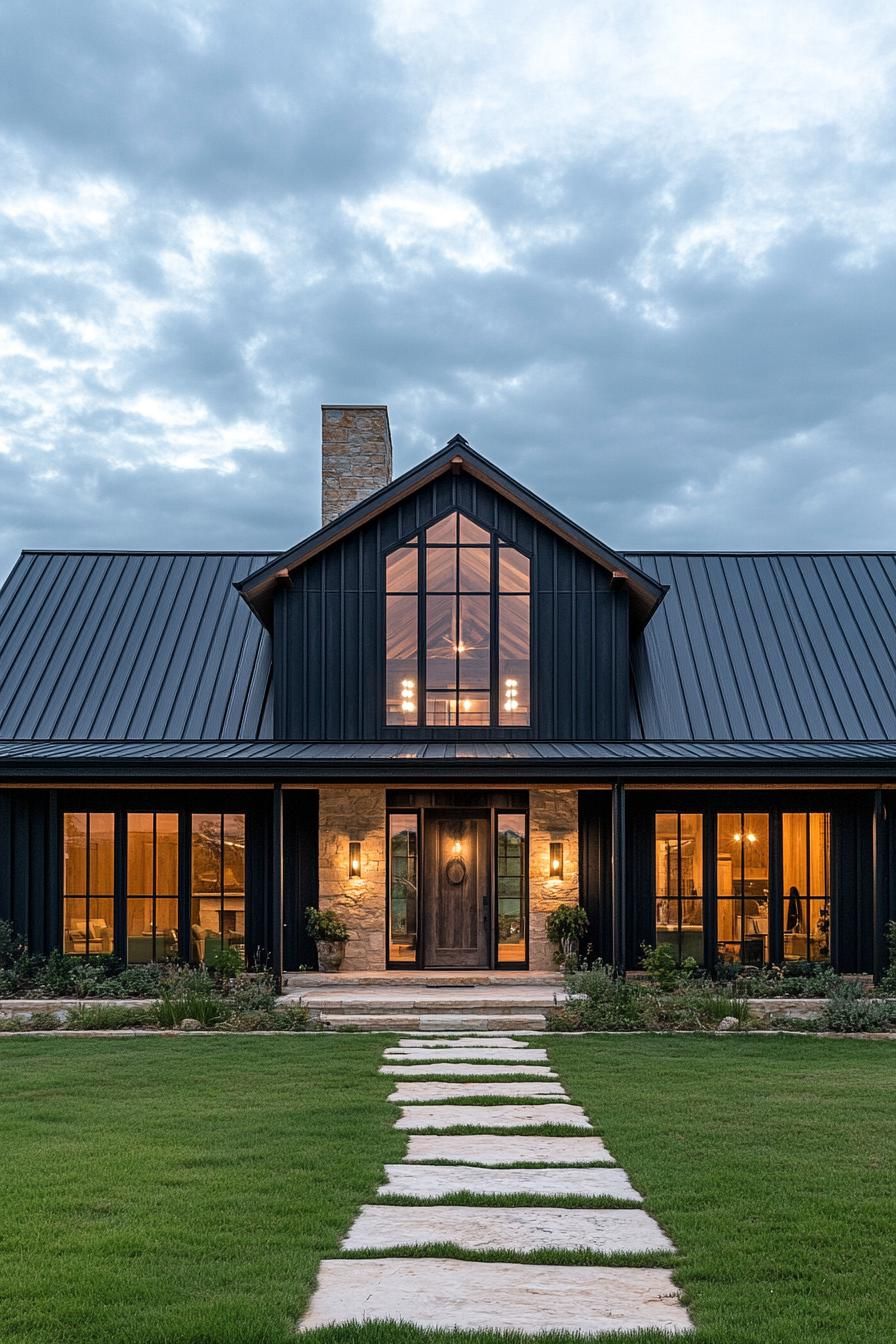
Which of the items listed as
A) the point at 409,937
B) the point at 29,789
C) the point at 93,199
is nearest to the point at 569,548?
the point at 409,937

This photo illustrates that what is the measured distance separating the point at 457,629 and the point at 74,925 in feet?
21.5

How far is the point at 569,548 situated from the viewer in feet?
54.6

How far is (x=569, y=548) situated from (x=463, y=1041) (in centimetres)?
744

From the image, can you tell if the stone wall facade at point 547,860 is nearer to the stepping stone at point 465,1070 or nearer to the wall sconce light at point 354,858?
the wall sconce light at point 354,858

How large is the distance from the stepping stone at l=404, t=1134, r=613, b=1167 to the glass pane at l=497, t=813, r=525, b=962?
26.3ft

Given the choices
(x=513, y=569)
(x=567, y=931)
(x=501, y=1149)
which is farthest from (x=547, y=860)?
(x=501, y=1149)

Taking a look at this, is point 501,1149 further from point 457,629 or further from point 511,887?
point 457,629

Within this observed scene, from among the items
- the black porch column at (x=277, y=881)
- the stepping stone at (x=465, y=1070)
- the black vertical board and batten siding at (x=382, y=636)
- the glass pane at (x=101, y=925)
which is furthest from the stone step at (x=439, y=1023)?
the black vertical board and batten siding at (x=382, y=636)

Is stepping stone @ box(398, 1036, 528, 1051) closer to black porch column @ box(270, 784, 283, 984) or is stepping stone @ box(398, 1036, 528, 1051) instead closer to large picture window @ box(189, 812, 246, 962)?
black porch column @ box(270, 784, 283, 984)

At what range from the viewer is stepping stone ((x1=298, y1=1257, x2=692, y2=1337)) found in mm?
4441

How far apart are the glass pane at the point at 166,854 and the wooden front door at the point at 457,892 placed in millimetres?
3418

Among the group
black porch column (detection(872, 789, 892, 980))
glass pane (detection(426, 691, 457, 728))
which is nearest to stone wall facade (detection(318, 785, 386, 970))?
glass pane (detection(426, 691, 457, 728))

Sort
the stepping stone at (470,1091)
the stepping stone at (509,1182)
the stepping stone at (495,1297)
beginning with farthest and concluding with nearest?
1. the stepping stone at (470,1091)
2. the stepping stone at (509,1182)
3. the stepping stone at (495,1297)

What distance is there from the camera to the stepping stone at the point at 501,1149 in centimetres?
710
